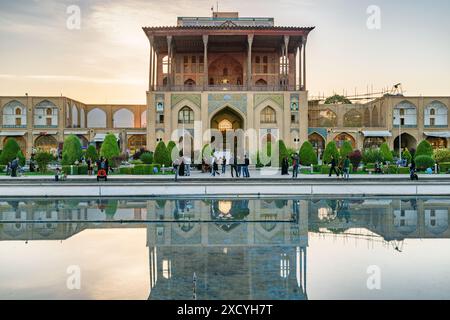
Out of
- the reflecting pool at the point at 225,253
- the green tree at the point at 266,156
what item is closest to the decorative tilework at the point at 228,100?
the green tree at the point at 266,156

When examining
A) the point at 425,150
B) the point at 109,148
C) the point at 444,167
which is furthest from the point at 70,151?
the point at 444,167

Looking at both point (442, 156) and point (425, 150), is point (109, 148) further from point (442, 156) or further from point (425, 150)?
point (442, 156)

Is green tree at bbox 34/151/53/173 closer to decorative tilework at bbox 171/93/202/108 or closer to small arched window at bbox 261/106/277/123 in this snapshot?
decorative tilework at bbox 171/93/202/108

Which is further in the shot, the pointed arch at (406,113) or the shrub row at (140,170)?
the pointed arch at (406,113)

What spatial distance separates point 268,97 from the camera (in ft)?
104

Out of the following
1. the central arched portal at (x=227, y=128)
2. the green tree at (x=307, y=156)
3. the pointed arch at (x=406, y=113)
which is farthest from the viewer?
the pointed arch at (x=406, y=113)

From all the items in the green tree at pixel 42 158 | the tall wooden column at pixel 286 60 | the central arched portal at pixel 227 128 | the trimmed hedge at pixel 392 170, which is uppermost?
the tall wooden column at pixel 286 60

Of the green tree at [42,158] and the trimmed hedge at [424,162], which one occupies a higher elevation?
the green tree at [42,158]

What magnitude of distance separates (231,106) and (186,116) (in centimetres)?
317

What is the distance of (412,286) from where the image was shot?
451 cm

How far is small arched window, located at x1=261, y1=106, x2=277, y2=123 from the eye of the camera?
32062mm

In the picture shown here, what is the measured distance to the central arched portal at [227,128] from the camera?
113ft

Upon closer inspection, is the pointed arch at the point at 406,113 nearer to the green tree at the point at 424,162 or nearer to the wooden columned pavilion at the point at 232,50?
the wooden columned pavilion at the point at 232,50

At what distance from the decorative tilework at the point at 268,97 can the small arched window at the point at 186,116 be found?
14.6 ft
